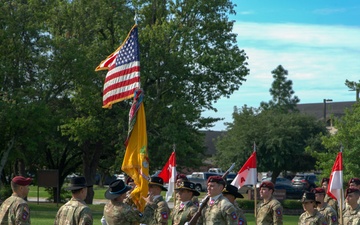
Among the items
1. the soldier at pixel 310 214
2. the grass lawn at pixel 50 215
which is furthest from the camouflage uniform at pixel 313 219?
the grass lawn at pixel 50 215

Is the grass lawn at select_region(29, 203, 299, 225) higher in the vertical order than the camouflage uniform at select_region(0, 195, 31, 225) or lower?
lower

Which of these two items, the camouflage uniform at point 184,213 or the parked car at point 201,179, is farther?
the parked car at point 201,179

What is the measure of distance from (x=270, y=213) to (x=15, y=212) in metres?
5.10

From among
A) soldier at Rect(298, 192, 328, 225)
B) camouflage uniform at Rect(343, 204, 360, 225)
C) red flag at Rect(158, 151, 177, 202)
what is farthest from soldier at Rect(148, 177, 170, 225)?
red flag at Rect(158, 151, 177, 202)

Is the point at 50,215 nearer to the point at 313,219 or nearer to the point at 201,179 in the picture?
the point at 313,219

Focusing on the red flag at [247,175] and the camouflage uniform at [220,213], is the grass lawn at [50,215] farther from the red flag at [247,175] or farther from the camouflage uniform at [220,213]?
the camouflage uniform at [220,213]

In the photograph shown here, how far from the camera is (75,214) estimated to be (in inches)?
401

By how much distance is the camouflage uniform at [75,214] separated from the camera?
1013 centimetres

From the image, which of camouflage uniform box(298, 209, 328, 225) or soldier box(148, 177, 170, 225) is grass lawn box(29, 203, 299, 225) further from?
camouflage uniform box(298, 209, 328, 225)

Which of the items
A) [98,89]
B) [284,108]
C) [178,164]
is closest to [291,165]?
[178,164]

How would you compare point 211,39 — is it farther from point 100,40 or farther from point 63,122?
point 63,122

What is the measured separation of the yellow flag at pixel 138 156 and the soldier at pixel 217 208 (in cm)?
124

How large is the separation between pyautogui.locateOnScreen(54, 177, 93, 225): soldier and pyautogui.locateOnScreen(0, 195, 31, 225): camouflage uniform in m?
0.86

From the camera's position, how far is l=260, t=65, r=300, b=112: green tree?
11025 cm
